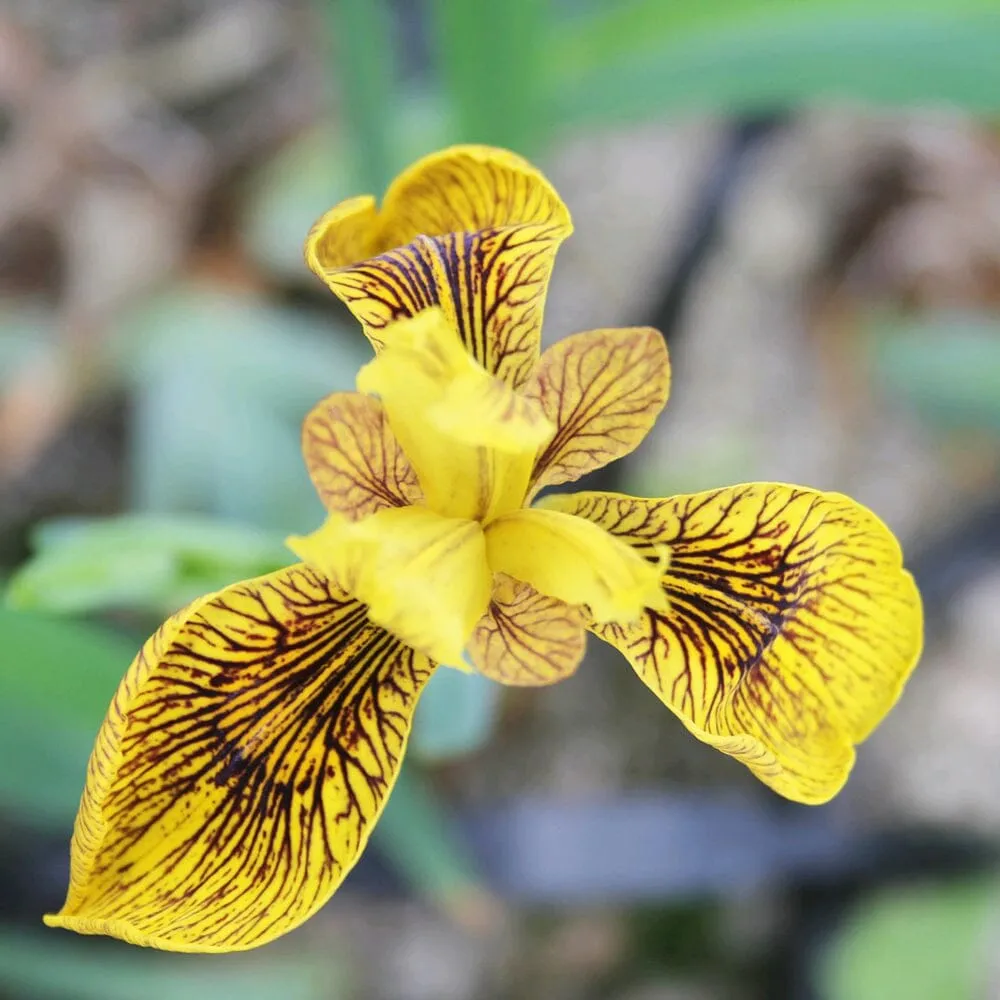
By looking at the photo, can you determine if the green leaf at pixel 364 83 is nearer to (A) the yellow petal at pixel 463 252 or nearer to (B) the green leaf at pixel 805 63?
(B) the green leaf at pixel 805 63

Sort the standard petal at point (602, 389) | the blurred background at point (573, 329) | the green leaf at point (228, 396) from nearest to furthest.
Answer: the standard petal at point (602, 389), the blurred background at point (573, 329), the green leaf at point (228, 396)

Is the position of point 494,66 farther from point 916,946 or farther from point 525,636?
point 916,946

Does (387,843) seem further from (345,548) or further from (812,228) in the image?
(812,228)

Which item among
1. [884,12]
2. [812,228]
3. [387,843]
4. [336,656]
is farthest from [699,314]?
[336,656]

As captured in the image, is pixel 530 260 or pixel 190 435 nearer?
pixel 530 260

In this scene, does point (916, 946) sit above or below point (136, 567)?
below

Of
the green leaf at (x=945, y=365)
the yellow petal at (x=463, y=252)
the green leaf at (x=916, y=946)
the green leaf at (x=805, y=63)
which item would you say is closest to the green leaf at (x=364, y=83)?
the green leaf at (x=805, y=63)

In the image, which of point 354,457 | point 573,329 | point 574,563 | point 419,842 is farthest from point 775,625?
point 573,329
